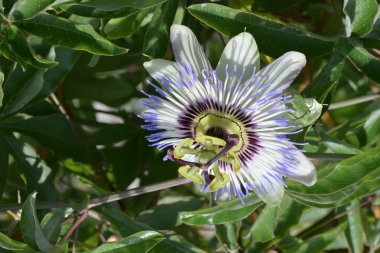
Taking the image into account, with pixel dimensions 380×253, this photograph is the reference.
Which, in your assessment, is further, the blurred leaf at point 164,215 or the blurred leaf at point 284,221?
the blurred leaf at point 164,215

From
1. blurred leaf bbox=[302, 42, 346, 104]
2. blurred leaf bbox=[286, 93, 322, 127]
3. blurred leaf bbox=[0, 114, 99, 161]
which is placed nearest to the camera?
blurred leaf bbox=[286, 93, 322, 127]

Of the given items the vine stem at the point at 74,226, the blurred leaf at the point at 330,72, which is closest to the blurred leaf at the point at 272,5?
the blurred leaf at the point at 330,72

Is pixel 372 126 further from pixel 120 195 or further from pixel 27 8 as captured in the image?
pixel 27 8

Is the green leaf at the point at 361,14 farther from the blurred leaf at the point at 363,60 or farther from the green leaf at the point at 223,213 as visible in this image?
the green leaf at the point at 223,213

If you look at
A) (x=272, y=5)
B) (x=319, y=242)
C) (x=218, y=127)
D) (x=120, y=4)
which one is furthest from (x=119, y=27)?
(x=319, y=242)

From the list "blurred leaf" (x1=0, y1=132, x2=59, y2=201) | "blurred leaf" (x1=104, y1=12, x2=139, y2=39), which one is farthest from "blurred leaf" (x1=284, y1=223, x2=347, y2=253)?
"blurred leaf" (x1=104, y1=12, x2=139, y2=39)

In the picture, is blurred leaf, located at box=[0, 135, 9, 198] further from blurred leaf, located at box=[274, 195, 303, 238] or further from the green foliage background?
blurred leaf, located at box=[274, 195, 303, 238]
